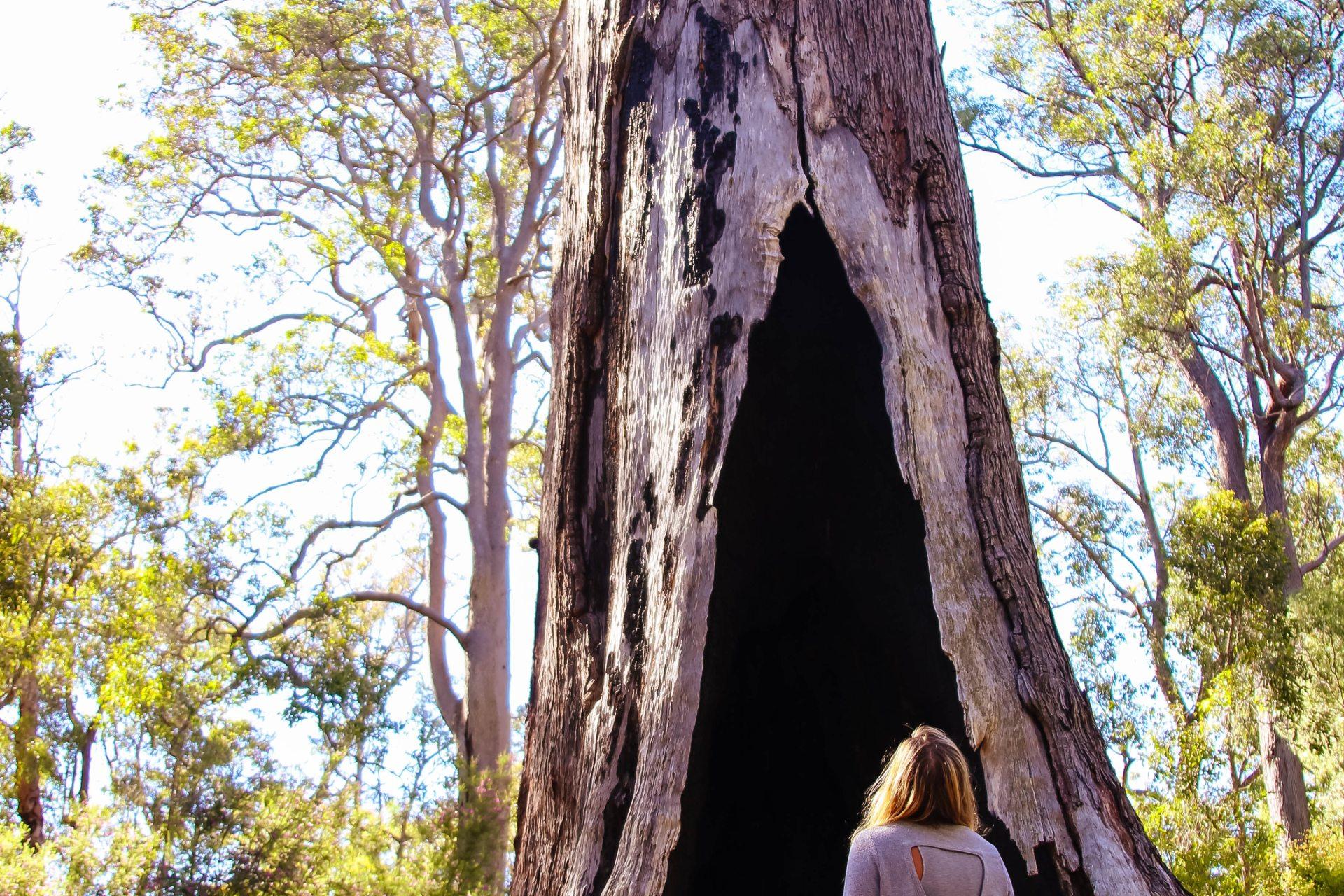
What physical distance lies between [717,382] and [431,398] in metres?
13.9

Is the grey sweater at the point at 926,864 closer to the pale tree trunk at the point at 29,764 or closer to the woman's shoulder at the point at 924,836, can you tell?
the woman's shoulder at the point at 924,836

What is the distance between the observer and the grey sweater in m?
1.89

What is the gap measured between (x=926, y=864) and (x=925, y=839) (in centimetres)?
4

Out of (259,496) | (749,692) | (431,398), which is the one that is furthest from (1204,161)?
(749,692)

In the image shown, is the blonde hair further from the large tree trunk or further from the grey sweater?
the large tree trunk

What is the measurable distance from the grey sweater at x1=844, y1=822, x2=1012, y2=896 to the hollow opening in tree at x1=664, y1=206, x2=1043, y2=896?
61 centimetres

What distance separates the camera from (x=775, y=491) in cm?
292

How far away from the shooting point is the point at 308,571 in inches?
507

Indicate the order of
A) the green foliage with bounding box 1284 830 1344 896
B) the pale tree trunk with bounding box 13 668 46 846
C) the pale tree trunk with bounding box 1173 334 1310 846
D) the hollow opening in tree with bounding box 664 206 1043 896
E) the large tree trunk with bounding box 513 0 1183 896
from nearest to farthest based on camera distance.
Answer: the large tree trunk with bounding box 513 0 1183 896 → the hollow opening in tree with bounding box 664 206 1043 896 → the green foliage with bounding box 1284 830 1344 896 → the pale tree trunk with bounding box 1173 334 1310 846 → the pale tree trunk with bounding box 13 668 46 846

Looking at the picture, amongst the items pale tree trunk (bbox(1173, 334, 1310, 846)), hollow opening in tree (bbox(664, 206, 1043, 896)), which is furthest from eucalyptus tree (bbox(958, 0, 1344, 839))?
hollow opening in tree (bbox(664, 206, 1043, 896))

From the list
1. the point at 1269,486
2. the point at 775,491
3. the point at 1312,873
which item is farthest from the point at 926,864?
the point at 1269,486

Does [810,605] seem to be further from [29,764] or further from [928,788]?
[29,764]

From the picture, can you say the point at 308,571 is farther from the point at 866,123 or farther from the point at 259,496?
the point at 866,123

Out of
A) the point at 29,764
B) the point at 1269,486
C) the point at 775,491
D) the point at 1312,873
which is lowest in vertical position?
the point at 1312,873
